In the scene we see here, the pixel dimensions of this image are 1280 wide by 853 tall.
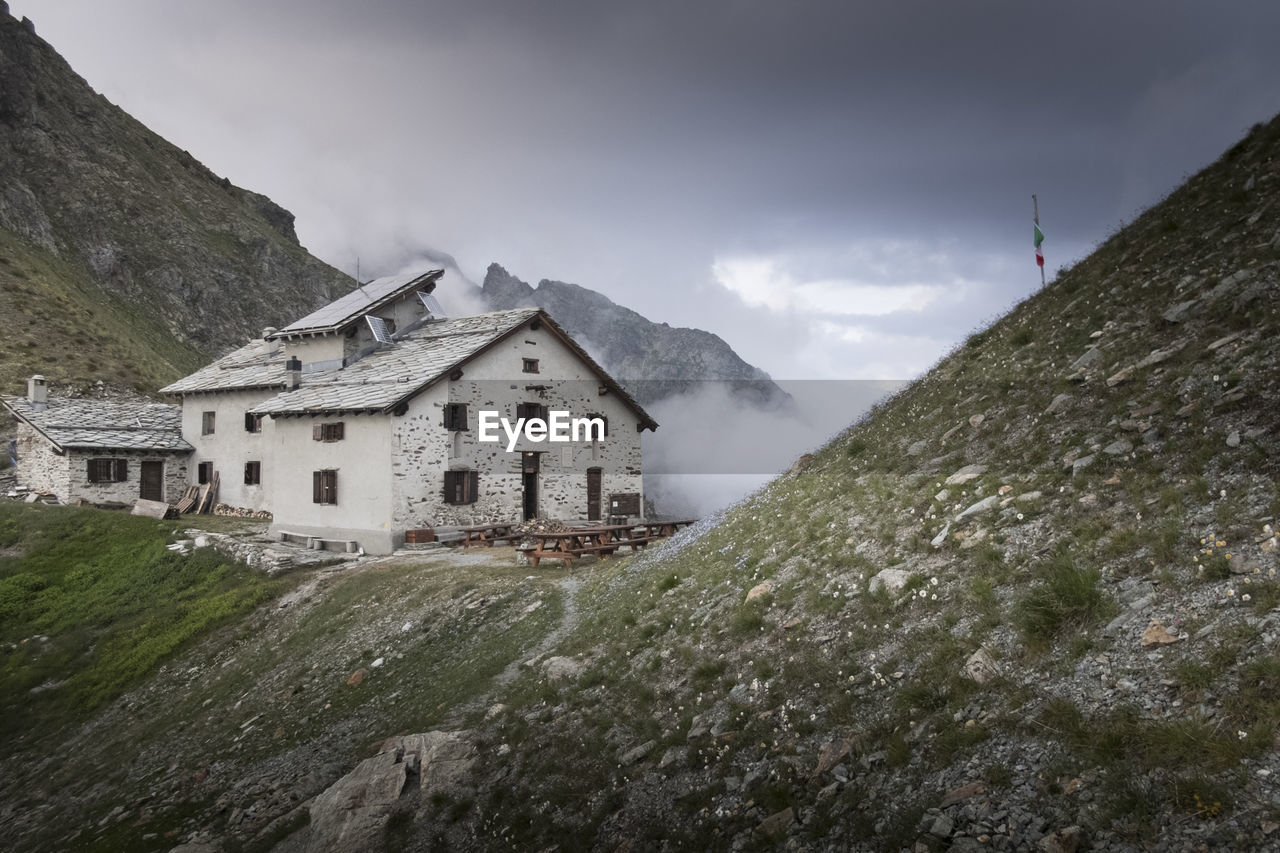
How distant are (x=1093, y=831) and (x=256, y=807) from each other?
43.6 feet

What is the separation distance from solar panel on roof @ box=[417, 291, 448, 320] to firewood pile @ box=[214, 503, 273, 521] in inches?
564

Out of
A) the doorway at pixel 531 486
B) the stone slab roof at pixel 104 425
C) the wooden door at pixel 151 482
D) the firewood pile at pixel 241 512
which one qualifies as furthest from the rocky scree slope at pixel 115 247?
the doorway at pixel 531 486

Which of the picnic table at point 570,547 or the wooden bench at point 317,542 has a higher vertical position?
the picnic table at point 570,547

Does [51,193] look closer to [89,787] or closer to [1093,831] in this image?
[89,787]

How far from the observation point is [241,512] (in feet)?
143

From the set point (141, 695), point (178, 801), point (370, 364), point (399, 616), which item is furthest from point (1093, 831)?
point (370, 364)

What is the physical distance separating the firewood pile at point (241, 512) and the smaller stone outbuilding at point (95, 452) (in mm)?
3786

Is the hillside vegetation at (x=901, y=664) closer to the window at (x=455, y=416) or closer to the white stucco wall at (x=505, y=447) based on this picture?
the white stucco wall at (x=505, y=447)

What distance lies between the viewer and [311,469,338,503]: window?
32.6 m

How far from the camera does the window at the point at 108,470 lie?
4206 cm

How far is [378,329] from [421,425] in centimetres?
1063

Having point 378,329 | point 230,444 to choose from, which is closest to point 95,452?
point 230,444

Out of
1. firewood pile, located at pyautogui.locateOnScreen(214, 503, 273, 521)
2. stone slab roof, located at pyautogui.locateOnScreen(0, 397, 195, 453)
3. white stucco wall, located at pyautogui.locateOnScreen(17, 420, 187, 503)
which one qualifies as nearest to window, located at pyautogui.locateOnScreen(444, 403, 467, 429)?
firewood pile, located at pyautogui.locateOnScreen(214, 503, 273, 521)

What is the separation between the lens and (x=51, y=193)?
288 feet
